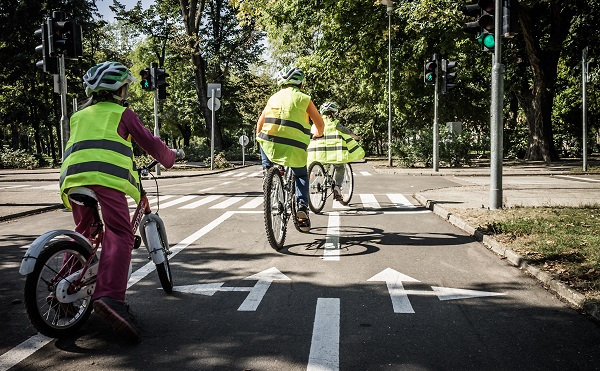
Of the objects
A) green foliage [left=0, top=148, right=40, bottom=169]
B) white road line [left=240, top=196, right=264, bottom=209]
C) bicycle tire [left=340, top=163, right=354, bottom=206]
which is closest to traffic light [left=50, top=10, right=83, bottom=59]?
white road line [left=240, top=196, right=264, bottom=209]

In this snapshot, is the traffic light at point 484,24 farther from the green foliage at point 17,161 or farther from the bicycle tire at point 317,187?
the green foliage at point 17,161

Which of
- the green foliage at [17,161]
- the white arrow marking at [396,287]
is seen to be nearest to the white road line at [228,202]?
the white arrow marking at [396,287]

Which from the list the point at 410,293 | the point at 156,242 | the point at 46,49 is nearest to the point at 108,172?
the point at 156,242

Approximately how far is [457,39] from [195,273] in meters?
21.9

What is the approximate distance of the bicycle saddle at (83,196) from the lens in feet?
12.6

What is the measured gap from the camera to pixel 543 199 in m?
11.3

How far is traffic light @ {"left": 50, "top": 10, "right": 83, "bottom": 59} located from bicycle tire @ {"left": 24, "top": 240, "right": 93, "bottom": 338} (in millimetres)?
9632

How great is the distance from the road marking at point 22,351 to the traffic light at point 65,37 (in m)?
9.83

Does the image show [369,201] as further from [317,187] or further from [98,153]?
[98,153]

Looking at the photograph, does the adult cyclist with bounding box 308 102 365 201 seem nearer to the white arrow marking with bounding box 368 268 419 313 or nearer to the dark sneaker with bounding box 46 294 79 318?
Result: the white arrow marking with bounding box 368 268 419 313

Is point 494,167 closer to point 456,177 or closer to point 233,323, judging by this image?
point 233,323

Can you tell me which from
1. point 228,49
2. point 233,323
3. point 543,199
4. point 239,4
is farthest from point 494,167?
point 228,49

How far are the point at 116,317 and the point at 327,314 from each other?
5.12ft

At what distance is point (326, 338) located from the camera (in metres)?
3.77
